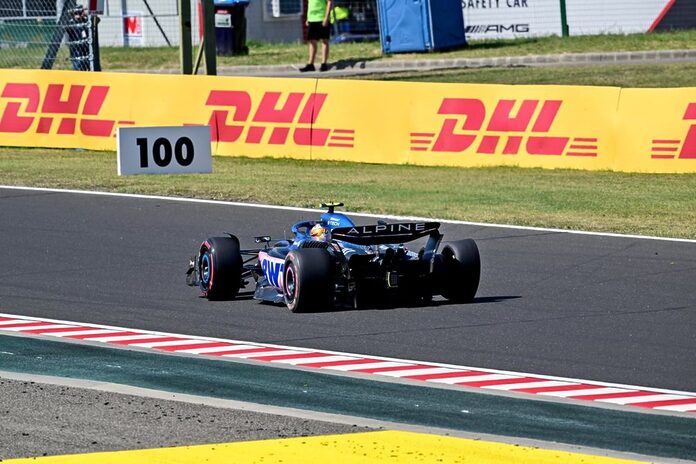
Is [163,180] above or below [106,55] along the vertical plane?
below

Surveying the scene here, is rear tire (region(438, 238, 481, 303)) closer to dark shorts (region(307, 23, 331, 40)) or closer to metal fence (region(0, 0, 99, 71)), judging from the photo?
metal fence (region(0, 0, 99, 71))

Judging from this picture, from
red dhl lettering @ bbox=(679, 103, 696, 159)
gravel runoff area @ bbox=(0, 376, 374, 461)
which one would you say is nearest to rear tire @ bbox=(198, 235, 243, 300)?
gravel runoff area @ bbox=(0, 376, 374, 461)

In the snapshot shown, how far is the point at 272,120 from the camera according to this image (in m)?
21.8

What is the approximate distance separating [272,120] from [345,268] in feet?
36.8

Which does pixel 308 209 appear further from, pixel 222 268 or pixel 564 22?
pixel 564 22

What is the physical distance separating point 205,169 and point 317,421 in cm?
1255

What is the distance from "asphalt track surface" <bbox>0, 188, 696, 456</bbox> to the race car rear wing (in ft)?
1.86

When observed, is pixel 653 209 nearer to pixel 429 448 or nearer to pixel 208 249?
pixel 208 249

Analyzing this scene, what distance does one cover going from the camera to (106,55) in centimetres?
3594

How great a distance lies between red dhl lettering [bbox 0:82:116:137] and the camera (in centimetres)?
2306

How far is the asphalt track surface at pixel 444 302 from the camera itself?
951 cm

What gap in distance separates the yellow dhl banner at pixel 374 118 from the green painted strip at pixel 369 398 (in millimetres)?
11483

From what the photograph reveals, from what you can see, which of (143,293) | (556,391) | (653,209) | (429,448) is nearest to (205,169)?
(653,209)

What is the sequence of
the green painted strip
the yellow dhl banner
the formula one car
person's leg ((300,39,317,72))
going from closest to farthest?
1. the green painted strip
2. the formula one car
3. the yellow dhl banner
4. person's leg ((300,39,317,72))
